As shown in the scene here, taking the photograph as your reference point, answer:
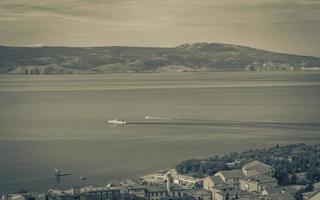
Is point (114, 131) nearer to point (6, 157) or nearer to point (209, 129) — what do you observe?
point (209, 129)

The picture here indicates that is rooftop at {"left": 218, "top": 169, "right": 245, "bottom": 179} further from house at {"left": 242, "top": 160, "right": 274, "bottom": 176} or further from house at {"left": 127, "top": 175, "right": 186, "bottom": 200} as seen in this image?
house at {"left": 127, "top": 175, "right": 186, "bottom": 200}

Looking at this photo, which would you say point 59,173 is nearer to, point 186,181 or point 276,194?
point 186,181

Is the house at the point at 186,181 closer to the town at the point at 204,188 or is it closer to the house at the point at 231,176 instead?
the town at the point at 204,188

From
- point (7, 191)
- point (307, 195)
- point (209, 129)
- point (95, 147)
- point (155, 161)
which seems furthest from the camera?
point (209, 129)

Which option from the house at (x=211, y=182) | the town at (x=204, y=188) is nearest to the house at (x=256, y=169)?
the town at (x=204, y=188)

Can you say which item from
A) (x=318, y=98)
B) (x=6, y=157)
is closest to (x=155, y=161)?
(x=6, y=157)

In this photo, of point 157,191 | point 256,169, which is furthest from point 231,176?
point 157,191

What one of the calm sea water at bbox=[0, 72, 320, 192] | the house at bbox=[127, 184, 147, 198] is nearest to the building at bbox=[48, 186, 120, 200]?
the house at bbox=[127, 184, 147, 198]
